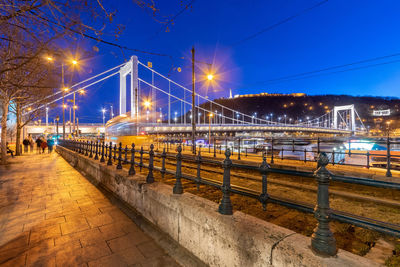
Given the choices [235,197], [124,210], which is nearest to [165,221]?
[124,210]

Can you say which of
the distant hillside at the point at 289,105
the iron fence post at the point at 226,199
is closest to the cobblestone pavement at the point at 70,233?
the iron fence post at the point at 226,199

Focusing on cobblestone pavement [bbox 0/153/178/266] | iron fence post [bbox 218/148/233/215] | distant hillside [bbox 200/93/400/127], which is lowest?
cobblestone pavement [bbox 0/153/178/266]

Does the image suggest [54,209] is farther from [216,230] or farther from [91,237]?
[216,230]

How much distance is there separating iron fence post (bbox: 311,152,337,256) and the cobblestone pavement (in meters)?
1.78

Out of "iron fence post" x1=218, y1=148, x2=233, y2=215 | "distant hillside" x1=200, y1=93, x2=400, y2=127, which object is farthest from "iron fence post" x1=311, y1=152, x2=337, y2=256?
"distant hillside" x1=200, y1=93, x2=400, y2=127

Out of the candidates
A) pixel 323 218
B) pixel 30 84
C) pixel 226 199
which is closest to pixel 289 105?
pixel 30 84

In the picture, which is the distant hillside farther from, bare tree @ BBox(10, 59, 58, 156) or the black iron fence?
bare tree @ BBox(10, 59, 58, 156)

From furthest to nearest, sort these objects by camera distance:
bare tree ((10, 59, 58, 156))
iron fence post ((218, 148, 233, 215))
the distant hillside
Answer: the distant hillside → bare tree ((10, 59, 58, 156)) → iron fence post ((218, 148, 233, 215))

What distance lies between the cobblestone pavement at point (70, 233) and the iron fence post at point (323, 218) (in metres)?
1.78

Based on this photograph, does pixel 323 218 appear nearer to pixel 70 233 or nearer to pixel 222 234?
pixel 222 234

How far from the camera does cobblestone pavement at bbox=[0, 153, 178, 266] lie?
2629 mm

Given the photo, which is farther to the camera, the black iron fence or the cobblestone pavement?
the black iron fence

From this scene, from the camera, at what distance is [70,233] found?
10.8 ft

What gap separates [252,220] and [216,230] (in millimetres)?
407
